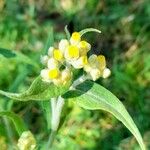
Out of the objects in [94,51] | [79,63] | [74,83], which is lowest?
[94,51]

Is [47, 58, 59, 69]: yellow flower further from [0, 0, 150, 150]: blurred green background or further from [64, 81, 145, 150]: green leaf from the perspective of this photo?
[0, 0, 150, 150]: blurred green background

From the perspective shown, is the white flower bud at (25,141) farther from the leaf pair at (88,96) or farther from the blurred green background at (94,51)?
the blurred green background at (94,51)

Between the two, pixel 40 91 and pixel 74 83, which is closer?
pixel 40 91

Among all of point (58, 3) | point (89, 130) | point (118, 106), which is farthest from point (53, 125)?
point (58, 3)

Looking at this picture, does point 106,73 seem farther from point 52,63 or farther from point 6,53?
point 6,53

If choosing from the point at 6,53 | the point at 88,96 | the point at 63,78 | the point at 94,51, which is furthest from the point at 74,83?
the point at 94,51

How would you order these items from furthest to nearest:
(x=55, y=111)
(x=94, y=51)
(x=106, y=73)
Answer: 1. (x=94, y=51)
2. (x=55, y=111)
3. (x=106, y=73)

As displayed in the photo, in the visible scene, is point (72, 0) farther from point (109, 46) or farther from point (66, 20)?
point (109, 46)
